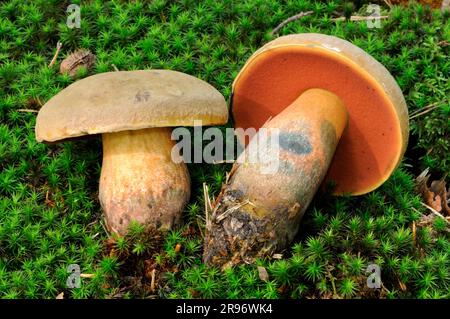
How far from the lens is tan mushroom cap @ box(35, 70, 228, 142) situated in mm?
2240

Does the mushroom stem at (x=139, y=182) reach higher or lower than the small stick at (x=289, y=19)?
lower

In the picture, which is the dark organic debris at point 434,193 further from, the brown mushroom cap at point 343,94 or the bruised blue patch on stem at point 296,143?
the bruised blue patch on stem at point 296,143

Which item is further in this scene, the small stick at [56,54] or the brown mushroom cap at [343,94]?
the small stick at [56,54]

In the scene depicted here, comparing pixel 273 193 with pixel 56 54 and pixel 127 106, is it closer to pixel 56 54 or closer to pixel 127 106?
pixel 127 106

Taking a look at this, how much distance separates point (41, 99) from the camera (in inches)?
123

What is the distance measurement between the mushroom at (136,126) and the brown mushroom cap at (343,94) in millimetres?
294

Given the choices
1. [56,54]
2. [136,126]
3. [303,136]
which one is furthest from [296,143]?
[56,54]


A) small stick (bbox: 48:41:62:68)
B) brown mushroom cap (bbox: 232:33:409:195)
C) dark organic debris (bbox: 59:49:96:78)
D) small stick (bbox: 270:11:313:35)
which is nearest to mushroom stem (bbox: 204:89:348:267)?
brown mushroom cap (bbox: 232:33:409:195)

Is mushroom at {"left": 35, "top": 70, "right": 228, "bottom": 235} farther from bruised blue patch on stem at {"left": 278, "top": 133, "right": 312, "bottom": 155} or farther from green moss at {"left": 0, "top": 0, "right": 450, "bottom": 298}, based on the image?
bruised blue patch on stem at {"left": 278, "top": 133, "right": 312, "bottom": 155}

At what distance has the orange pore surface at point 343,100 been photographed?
95.5 inches

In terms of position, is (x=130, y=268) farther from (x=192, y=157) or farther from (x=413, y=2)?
(x=413, y=2)

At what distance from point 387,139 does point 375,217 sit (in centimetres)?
42

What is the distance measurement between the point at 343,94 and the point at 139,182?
95 cm

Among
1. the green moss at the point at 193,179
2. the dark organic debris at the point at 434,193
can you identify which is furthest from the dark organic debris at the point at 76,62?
the dark organic debris at the point at 434,193
